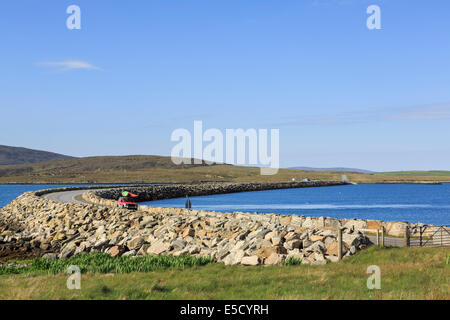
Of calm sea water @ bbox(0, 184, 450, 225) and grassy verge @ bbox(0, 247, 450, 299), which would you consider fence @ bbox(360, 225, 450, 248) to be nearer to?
grassy verge @ bbox(0, 247, 450, 299)

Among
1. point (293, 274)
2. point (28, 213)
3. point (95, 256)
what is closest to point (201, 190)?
point (28, 213)

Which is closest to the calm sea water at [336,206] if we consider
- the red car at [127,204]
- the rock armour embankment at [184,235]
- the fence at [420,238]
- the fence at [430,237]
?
the red car at [127,204]

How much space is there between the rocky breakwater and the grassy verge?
4.35 feet

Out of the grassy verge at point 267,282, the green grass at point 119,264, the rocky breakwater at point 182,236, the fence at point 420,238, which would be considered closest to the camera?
the grassy verge at point 267,282

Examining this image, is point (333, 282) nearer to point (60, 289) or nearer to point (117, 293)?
point (117, 293)

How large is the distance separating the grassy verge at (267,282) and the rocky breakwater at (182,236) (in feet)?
4.35

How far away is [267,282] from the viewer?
13102 millimetres

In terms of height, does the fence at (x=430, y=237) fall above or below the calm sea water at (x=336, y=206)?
above

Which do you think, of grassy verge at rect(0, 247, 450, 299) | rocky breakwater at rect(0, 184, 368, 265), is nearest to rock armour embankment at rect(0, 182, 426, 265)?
rocky breakwater at rect(0, 184, 368, 265)

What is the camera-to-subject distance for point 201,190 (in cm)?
10919

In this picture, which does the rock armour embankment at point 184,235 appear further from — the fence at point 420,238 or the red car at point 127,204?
the fence at point 420,238

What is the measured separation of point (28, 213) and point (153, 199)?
40185 mm

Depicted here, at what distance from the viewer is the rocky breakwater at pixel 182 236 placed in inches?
691

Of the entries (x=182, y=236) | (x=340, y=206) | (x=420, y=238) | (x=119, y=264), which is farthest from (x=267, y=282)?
(x=340, y=206)
